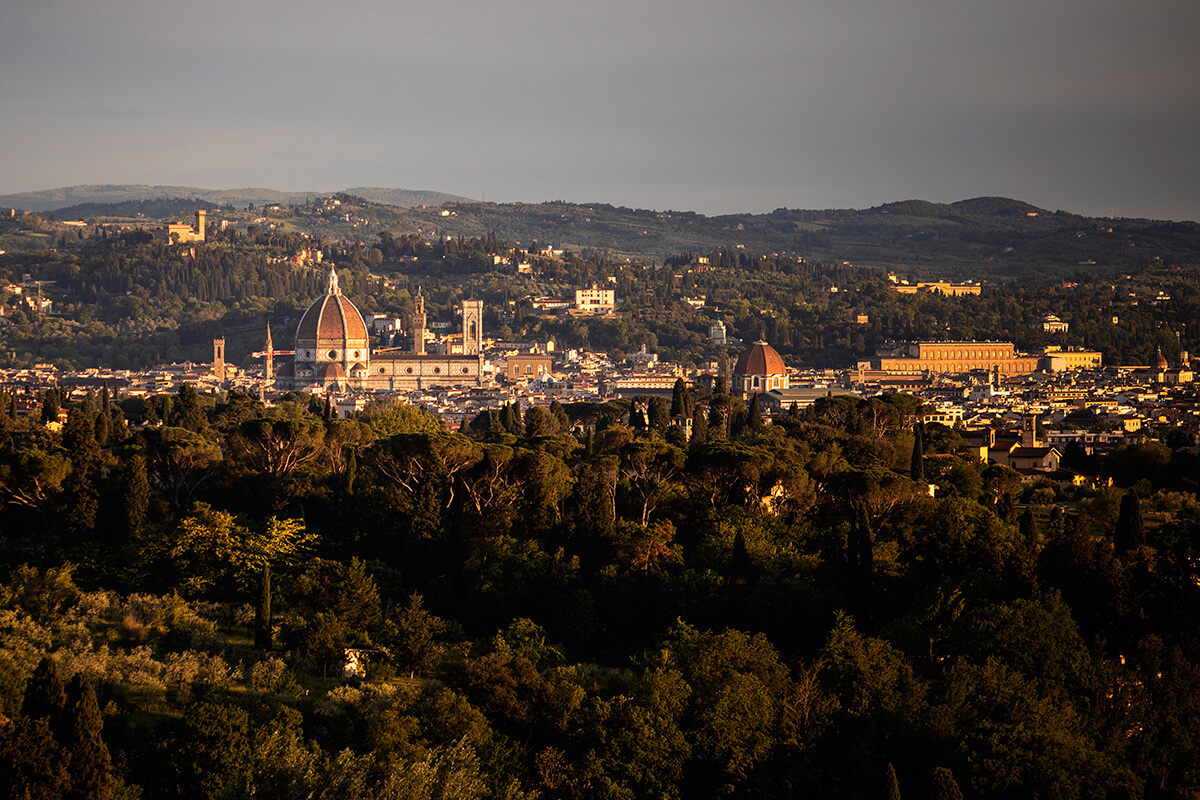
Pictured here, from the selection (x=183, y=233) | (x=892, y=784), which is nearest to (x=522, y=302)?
(x=183, y=233)

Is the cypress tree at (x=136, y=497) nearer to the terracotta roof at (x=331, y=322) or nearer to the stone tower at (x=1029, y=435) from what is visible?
the stone tower at (x=1029, y=435)

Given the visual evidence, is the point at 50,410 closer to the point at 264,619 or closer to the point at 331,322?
the point at 264,619

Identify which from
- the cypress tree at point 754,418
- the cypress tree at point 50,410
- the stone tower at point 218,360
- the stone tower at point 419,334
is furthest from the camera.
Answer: the stone tower at point 419,334

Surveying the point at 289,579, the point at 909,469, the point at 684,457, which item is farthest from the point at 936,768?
the point at 909,469

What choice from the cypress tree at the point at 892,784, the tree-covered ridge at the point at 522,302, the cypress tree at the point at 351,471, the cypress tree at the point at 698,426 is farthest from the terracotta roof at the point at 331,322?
the cypress tree at the point at 892,784

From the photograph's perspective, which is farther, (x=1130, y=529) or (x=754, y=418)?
(x=754, y=418)

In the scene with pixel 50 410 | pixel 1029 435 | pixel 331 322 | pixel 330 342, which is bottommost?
pixel 330 342

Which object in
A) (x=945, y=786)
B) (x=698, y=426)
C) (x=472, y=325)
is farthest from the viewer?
(x=472, y=325)
